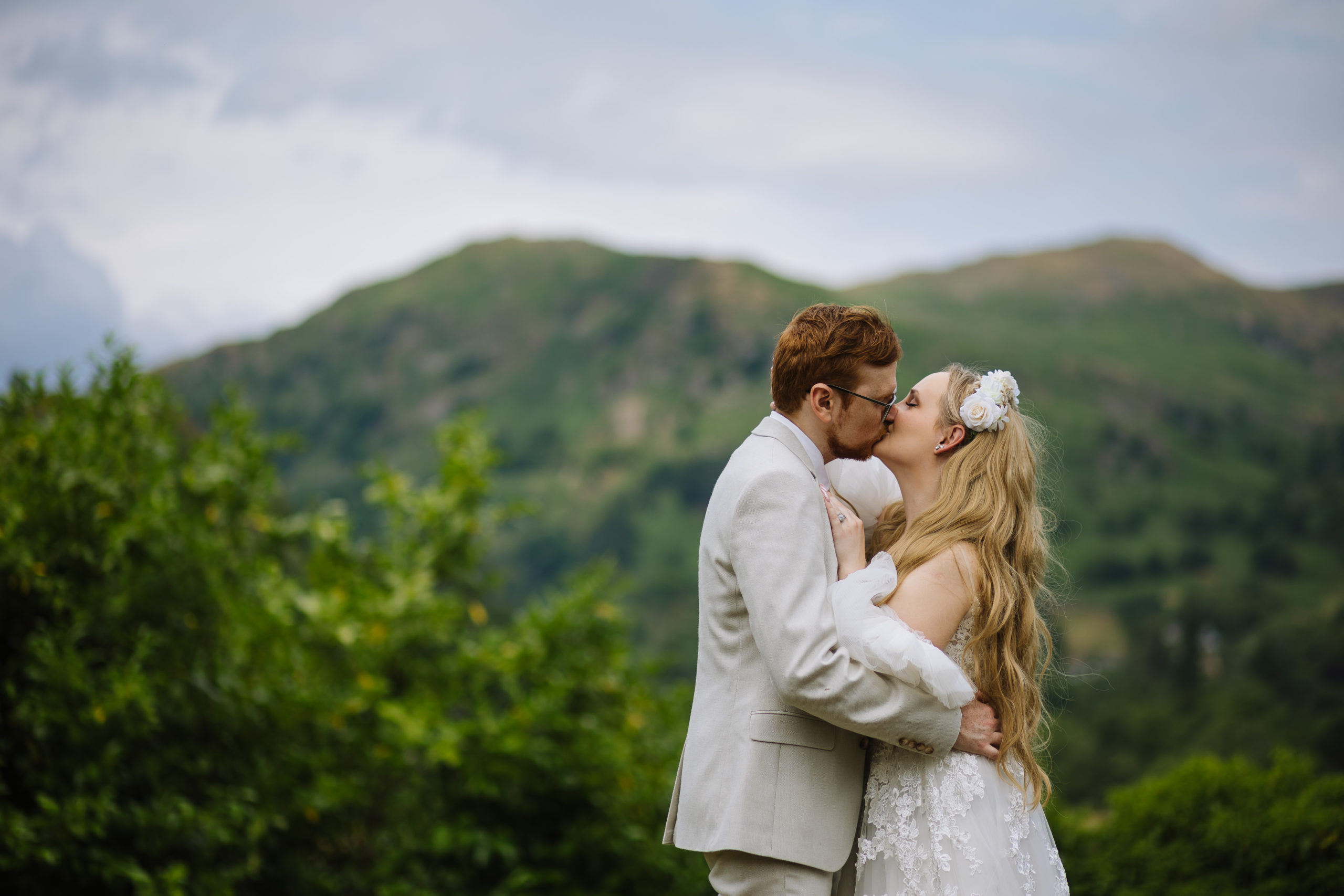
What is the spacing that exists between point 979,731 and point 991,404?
1044 millimetres

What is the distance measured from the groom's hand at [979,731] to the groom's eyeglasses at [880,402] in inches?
36.3

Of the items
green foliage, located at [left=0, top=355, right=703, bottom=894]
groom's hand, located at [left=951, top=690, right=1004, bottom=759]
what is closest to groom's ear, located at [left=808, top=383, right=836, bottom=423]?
groom's hand, located at [left=951, top=690, right=1004, bottom=759]

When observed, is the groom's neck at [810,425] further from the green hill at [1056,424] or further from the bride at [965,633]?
the green hill at [1056,424]

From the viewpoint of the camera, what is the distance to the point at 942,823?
3129 mm

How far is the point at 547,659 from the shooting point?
225 inches

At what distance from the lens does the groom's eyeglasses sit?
317 centimetres

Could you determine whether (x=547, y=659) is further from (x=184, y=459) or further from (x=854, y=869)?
(x=854, y=869)

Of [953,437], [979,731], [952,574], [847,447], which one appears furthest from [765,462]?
[979,731]

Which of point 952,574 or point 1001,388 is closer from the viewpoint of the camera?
point 952,574

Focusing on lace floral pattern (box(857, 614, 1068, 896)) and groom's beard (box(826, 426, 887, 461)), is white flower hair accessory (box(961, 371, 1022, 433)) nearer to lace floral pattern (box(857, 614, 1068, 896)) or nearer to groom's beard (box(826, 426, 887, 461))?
groom's beard (box(826, 426, 887, 461))

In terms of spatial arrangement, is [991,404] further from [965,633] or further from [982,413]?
[965,633]

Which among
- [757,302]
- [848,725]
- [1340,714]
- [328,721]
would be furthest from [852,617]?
[757,302]

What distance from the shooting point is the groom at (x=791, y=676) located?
112 inches

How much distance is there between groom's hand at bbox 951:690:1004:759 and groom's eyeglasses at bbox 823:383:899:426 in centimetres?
92
